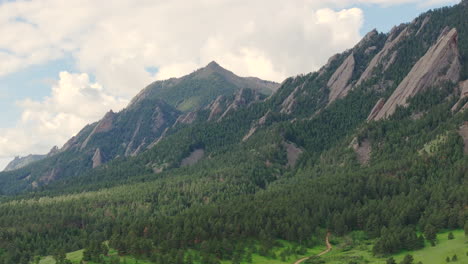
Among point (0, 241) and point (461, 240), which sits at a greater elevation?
point (0, 241)

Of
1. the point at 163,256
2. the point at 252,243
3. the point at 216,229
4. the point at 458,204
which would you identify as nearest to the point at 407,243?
the point at 458,204

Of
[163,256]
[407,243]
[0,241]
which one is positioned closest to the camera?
[163,256]

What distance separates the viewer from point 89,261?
14875 centimetres

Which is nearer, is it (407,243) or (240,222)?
(407,243)

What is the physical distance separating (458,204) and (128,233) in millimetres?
116801

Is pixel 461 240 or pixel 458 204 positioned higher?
pixel 458 204

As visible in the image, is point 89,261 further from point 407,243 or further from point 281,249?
point 407,243

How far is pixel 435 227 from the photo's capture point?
170 m

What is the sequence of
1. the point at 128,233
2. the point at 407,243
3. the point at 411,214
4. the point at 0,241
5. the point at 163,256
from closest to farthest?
the point at 163,256
the point at 407,243
the point at 128,233
the point at 411,214
the point at 0,241

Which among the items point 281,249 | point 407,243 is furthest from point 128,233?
point 407,243

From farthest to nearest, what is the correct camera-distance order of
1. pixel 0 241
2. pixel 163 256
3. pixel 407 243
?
pixel 0 241 < pixel 407 243 < pixel 163 256

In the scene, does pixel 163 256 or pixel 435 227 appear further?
pixel 435 227

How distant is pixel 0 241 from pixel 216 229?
90.3m

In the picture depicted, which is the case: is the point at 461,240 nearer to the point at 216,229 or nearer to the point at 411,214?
the point at 411,214
